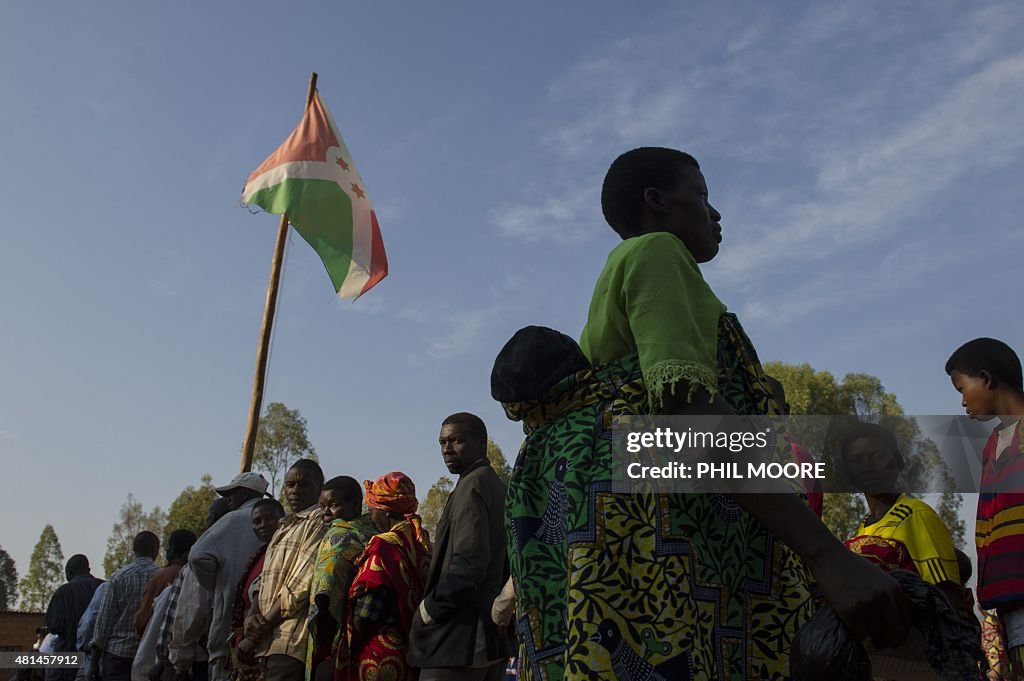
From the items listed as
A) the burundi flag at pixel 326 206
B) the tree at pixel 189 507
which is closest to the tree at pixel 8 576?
the tree at pixel 189 507

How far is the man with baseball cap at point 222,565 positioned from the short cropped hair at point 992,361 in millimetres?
4958

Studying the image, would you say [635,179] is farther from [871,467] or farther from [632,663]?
[871,467]

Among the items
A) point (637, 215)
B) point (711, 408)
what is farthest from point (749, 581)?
point (637, 215)

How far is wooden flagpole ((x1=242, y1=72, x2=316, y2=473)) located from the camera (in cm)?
1023

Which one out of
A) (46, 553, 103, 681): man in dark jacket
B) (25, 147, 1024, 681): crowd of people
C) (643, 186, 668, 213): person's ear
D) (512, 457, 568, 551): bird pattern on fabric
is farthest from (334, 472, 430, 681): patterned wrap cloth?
(46, 553, 103, 681): man in dark jacket

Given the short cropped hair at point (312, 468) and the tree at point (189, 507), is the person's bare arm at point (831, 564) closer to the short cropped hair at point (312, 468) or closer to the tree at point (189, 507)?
the short cropped hair at point (312, 468)

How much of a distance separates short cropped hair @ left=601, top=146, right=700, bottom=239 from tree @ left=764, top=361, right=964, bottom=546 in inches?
53.7

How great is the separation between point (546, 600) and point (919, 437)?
273cm

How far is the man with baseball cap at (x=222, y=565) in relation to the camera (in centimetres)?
629

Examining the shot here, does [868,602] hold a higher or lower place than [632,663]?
higher

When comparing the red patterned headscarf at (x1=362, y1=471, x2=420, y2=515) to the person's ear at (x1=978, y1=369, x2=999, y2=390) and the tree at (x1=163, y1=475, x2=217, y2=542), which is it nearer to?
the person's ear at (x1=978, y1=369, x2=999, y2=390)

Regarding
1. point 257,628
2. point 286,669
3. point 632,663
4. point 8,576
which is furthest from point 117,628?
point 8,576

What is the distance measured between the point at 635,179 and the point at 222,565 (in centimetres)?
521

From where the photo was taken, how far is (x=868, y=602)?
1.55 m
